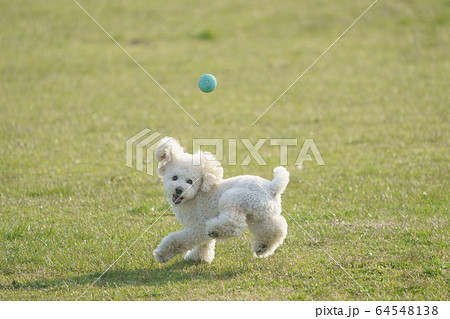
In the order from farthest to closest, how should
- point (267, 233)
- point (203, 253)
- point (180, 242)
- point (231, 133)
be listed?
point (231, 133) < point (203, 253) < point (267, 233) < point (180, 242)

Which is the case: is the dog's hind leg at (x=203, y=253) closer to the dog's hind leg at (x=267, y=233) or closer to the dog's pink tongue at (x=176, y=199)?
the dog's hind leg at (x=267, y=233)

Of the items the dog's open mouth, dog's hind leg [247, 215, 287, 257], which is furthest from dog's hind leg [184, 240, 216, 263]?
the dog's open mouth

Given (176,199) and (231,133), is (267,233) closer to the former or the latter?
(176,199)

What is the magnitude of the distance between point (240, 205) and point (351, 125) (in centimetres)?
691

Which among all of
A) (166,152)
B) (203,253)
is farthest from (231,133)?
(166,152)

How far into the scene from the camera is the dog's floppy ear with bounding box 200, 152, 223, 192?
5.58 m

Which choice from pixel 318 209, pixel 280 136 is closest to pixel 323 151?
pixel 280 136

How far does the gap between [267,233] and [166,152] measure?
123cm

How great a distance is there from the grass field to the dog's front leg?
239 millimetres

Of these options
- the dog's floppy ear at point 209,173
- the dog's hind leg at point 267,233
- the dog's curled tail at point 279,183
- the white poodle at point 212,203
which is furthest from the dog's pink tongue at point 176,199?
the dog's curled tail at point 279,183

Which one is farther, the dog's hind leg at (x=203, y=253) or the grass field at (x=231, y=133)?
the dog's hind leg at (x=203, y=253)

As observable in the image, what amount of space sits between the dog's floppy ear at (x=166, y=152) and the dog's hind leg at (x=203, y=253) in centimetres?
82

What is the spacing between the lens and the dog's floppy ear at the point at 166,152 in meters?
5.61

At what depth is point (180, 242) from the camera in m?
5.46
